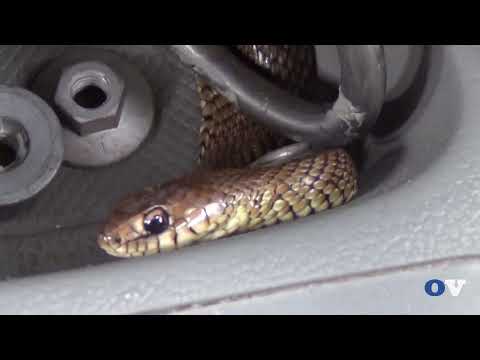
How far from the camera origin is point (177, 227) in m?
0.89

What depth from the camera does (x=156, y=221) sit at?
2.93 feet

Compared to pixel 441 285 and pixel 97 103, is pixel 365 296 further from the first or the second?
pixel 97 103

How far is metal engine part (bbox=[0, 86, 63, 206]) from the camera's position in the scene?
0.92 metres

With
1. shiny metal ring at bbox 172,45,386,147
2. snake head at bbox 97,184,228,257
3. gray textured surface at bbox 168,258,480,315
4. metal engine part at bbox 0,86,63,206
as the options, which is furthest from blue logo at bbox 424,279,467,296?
metal engine part at bbox 0,86,63,206

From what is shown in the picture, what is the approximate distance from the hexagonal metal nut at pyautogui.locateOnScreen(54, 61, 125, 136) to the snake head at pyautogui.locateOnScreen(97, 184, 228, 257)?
132mm

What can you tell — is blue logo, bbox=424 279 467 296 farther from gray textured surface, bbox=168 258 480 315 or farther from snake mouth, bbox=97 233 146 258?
snake mouth, bbox=97 233 146 258

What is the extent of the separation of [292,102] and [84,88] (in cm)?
30

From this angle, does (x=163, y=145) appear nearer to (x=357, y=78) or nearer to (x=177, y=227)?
(x=177, y=227)

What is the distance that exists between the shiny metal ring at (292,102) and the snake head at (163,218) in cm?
13

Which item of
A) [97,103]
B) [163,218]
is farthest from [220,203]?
[97,103]

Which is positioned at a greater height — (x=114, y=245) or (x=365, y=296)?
(x=114, y=245)

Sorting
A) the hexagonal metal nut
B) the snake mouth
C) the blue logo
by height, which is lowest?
the blue logo

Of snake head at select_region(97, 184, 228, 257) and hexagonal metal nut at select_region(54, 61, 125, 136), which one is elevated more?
hexagonal metal nut at select_region(54, 61, 125, 136)

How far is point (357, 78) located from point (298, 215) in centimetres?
22
